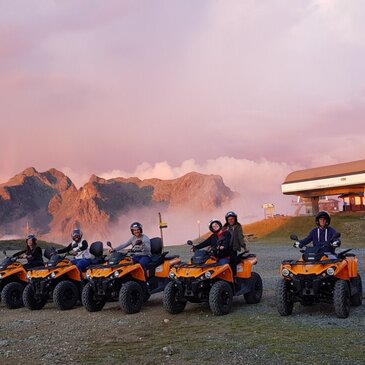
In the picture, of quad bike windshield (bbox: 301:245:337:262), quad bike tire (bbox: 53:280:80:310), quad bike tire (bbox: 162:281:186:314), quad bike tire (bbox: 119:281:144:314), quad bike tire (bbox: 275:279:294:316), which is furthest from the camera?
quad bike tire (bbox: 53:280:80:310)

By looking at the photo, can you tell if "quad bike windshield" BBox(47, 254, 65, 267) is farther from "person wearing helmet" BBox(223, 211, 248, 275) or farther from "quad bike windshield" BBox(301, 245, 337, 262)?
"quad bike windshield" BBox(301, 245, 337, 262)

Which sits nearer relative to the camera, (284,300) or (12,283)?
(284,300)

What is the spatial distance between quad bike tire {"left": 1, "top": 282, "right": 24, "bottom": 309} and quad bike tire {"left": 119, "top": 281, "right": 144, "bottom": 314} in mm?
3695

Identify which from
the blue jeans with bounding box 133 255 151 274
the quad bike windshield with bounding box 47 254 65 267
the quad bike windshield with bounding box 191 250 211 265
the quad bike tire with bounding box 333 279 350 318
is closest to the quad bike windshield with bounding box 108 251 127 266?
the blue jeans with bounding box 133 255 151 274

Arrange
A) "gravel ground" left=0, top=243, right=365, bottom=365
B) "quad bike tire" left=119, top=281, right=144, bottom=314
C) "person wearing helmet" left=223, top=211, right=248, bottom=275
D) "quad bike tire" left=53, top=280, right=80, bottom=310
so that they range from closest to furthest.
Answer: "gravel ground" left=0, top=243, right=365, bottom=365, "quad bike tire" left=119, top=281, right=144, bottom=314, "person wearing helmet" left=223, top=211, right=248, bottom=275, "quad bike tire" left=53, top=280, right=80, bottom=310

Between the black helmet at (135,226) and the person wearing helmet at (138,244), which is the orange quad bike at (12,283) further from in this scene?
the black helmet at (135,226)

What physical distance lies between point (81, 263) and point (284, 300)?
5763 mm

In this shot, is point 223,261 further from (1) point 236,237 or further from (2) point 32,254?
(2) point 32,254

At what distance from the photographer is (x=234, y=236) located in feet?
42.0

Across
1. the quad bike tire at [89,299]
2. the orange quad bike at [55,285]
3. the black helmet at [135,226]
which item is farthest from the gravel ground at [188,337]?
the black helmet at [135,226]

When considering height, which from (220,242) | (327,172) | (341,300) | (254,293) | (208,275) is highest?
(327,172)

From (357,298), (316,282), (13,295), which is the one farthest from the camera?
(13,295)

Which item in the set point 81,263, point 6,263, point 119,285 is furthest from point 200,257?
point 6,263

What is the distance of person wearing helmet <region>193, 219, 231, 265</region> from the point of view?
1245cm
